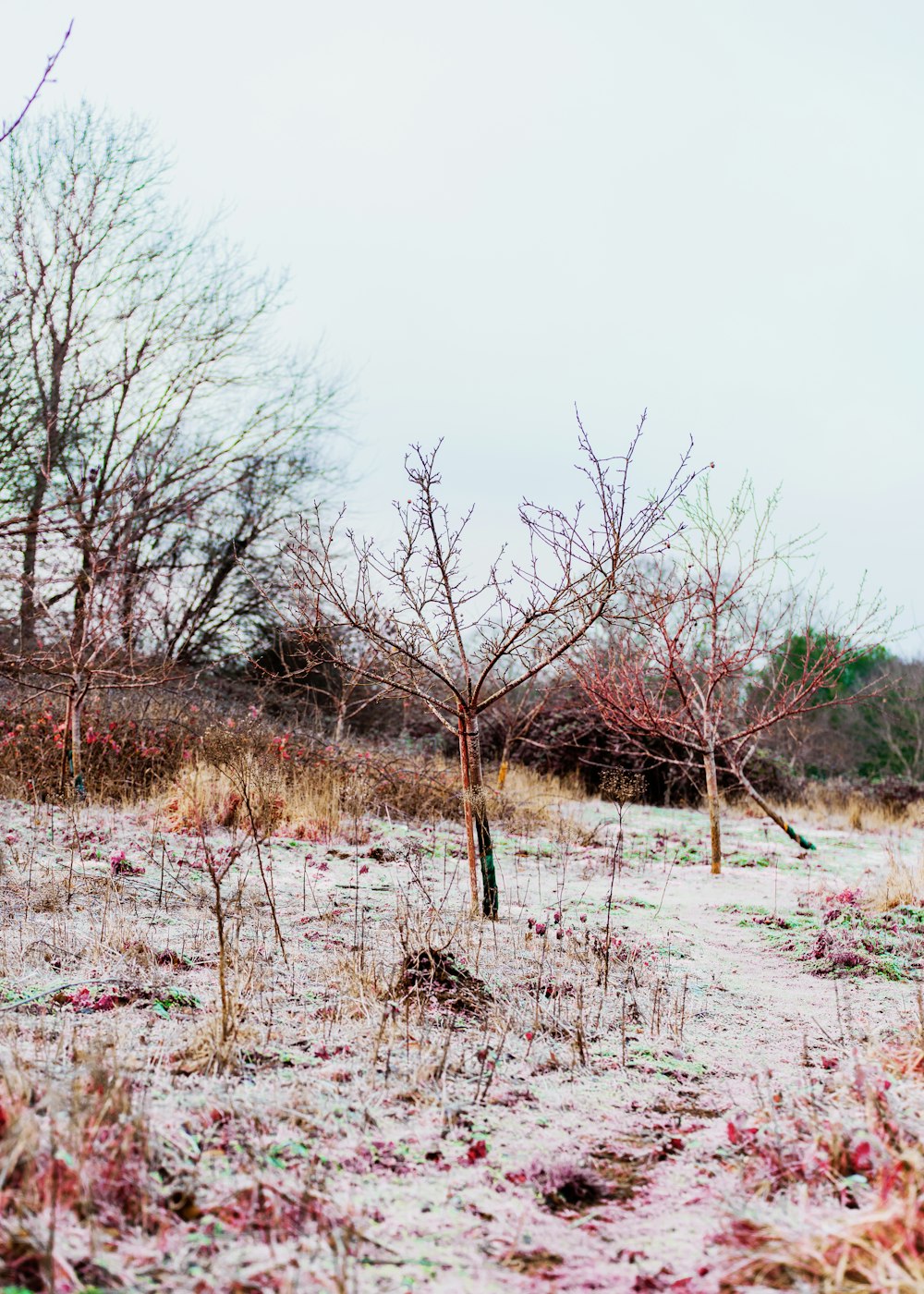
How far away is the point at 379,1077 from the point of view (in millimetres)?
2855

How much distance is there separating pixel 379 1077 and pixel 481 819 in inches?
88.9

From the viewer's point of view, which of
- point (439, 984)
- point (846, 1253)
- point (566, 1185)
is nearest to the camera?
point (846, 1253)

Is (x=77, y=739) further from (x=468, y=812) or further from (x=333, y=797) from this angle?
(x=468, y=812)

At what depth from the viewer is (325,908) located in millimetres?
5164

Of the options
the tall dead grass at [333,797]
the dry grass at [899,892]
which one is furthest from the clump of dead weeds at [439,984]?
the dry grass at [899,892]

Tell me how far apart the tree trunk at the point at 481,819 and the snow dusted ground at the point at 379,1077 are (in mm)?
179

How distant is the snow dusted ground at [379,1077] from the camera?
1.88 meters

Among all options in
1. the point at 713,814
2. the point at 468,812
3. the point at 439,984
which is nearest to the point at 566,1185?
the point at 439,984

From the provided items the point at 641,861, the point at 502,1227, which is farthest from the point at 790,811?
the point at 502,1227

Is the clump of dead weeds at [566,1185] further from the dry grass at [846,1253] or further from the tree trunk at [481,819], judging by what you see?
the tree trunk at [481,819]

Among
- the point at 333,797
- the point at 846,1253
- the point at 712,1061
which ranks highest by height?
the point at 333,797

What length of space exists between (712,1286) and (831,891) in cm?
577

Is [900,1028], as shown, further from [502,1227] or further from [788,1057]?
[502,1227]

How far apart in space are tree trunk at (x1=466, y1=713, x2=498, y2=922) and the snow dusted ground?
18cm
